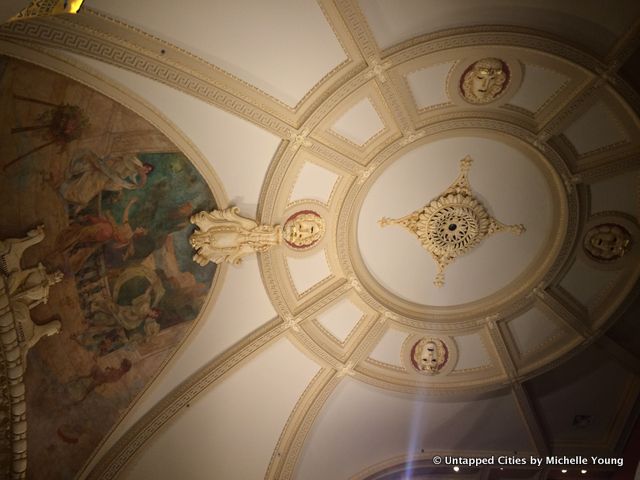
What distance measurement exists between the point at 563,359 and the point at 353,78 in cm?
770

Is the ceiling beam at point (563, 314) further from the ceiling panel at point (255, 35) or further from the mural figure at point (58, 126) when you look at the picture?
the mural figure at point (58, 126)

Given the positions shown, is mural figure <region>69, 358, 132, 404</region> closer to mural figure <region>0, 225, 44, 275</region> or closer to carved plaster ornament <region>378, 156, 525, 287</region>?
mural figure <region>0, 225, 44, 275</region>

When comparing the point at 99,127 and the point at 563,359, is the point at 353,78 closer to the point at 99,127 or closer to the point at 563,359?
the point at 99,127

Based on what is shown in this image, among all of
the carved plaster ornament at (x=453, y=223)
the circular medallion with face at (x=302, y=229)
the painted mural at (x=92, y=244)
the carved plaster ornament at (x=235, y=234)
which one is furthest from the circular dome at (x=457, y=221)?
the painted mural at (x=92, y=244)

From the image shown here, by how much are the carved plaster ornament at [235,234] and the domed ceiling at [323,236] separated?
0.14 ft

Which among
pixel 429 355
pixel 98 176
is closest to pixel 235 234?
pixel 98 176

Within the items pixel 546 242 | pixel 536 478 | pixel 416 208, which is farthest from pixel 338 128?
pixel 536 478

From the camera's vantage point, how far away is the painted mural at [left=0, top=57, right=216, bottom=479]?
6.44 meters

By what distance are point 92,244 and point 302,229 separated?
352 centimetres

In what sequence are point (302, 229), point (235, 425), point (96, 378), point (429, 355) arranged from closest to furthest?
1. point (96, 378)
2. point (302, 229)
3. point (235, 425)
4. point (429, 355)

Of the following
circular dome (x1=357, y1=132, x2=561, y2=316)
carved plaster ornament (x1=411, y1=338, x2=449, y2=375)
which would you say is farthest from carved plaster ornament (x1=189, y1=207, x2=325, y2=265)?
carved plaster ornament (x1=411, y1=338, x2=449, y2=375)

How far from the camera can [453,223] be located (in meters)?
9.41

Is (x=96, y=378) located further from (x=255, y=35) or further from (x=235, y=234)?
(x=255, y=35)

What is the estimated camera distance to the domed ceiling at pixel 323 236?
6.89 m
